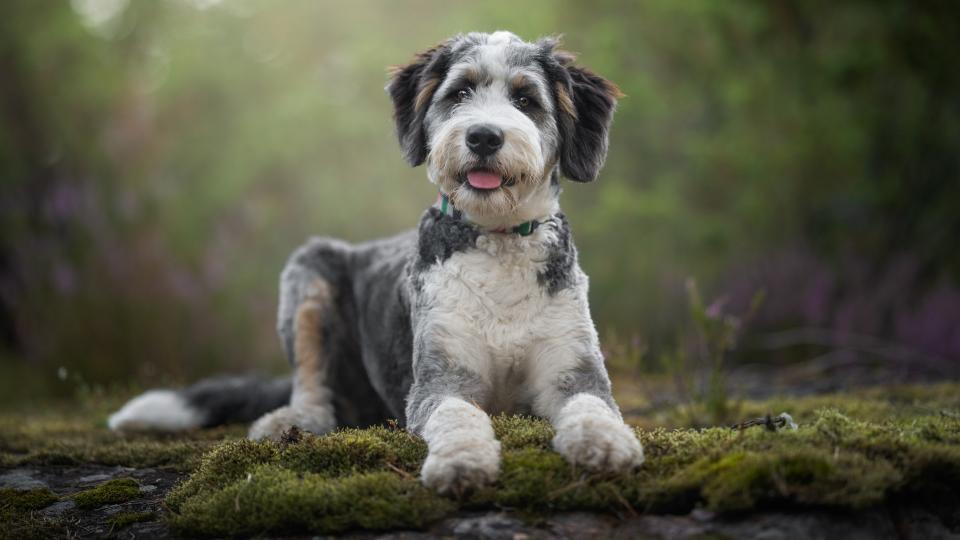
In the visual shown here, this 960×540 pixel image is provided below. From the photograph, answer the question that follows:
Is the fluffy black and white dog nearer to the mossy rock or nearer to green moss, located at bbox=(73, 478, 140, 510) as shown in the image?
the mossy rock

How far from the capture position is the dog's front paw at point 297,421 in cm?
596

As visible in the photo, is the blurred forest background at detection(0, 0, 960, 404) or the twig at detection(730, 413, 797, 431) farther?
the blurred forest background at detection(0, 0, 960, 404)

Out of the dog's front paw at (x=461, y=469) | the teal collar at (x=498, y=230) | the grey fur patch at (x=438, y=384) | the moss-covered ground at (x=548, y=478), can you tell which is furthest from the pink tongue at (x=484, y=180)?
the dog's front paw at (x=461, y=469)

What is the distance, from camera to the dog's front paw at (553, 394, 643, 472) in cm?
374

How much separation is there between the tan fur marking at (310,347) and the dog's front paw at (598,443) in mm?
2631

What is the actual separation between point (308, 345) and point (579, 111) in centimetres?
240

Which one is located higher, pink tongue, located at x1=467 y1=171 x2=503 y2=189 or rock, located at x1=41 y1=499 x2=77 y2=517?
pink tongue, located at x1=467 y1=171 x2=503 y2=189

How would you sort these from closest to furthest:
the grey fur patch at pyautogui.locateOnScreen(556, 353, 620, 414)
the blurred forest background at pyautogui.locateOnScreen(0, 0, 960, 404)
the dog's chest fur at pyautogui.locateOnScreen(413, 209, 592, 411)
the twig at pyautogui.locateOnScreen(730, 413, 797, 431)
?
the twig at pyautogui.locateOnScreen(730, 413, 797, 431)
the grey fur patch at pyautogui.locateOnScreen(556, 353, 620, 414)
the dog's chest fur at pyautogui.locateOnScreen(413, 209, 592, 411)
the blurred forest background at pyautogui.locateOnScreen(0, 0, 960, 404)

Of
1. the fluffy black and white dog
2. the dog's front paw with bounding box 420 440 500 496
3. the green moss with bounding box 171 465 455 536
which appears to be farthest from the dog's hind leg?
the dog's front paw with bounding box 420 440 500 496

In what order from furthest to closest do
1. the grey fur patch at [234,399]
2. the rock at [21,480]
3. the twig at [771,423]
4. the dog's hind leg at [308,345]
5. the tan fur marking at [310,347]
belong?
the grey fur patch at [234,399] < the tan fur marking at [310,347] < the dog's hind leg at [308,345] < the rock at [21,480] < the twig at [771,423]

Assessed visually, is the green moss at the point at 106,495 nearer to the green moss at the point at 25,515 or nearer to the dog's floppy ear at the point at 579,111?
the green moss at the point at 25,515

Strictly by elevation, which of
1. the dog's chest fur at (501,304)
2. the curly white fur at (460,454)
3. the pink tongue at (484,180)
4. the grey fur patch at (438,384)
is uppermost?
the pink tongue at (484,180)

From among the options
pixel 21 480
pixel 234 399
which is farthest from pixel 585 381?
pixel 234 399

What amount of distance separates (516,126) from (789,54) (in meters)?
10.7
